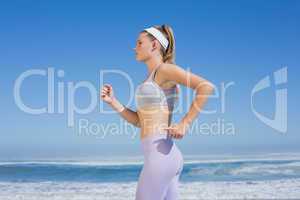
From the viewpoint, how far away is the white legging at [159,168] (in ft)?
5.97

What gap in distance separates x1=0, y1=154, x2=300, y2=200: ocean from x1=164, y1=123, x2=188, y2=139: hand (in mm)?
5303

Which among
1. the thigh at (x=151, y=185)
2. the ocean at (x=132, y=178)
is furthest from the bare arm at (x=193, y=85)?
the ocean at (x=132, y=178)

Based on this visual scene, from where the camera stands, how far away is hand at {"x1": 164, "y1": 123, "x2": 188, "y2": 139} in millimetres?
1742

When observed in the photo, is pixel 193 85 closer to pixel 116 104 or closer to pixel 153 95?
pixel 153 95

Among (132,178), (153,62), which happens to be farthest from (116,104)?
(132,178)

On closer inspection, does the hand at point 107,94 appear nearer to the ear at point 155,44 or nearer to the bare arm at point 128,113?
the bare arm at point 128,113

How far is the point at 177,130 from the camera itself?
1.74 metres

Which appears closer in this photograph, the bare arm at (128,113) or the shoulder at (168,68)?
the shoulder at (168,68)

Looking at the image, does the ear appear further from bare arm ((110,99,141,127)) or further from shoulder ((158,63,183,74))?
bare arm ((110,99,141,127))

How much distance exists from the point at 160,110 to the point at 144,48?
0.27m

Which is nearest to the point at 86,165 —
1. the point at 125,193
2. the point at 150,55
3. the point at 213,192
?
the point at 125,193

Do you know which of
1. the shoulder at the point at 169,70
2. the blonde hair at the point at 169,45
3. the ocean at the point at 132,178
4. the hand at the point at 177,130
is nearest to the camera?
the hand at the point at 177,130

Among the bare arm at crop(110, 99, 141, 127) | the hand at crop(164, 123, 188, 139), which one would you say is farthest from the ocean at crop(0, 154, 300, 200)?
the hand at crop(164, 123, 188, 139)

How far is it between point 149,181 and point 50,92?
981 cm
